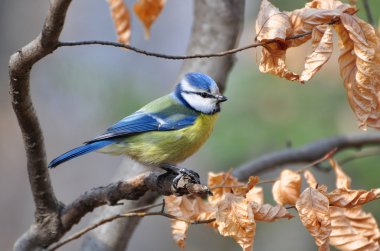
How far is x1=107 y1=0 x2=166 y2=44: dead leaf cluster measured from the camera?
8.55 feet

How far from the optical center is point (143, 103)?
5.24 m

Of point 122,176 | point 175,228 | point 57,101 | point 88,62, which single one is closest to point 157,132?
point 122,176

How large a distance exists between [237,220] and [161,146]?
36.4 inches

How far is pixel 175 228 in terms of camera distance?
7.29 feet

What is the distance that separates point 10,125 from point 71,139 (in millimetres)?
937

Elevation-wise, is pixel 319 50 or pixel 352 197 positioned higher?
pixel 319 50

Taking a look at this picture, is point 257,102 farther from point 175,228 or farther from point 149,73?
point 149,73

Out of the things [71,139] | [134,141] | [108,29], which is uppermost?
[108,29]

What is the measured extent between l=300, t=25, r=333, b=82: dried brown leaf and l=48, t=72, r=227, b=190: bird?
98 cm

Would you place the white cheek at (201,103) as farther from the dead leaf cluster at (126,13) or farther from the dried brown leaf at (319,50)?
the dried brown leaf at (319,50)

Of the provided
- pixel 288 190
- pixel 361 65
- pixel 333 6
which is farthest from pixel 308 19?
pixel 288 190

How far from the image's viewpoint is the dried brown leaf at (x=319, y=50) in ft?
5.95

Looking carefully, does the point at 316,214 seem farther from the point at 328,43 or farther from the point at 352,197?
the point at 328,43

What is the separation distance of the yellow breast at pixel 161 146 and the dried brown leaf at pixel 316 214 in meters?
0.98
